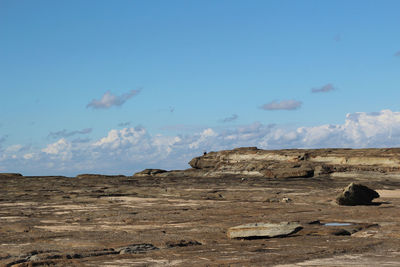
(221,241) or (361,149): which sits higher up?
(361,149)

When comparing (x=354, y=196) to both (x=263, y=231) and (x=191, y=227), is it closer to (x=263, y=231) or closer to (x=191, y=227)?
(x=191, y=227)

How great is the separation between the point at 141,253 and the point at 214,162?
112 ft

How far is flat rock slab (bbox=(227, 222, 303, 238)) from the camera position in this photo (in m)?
12.4

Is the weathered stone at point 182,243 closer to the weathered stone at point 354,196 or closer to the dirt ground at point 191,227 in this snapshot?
the dirt ground at point 191,227

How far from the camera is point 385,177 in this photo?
33.1 metres

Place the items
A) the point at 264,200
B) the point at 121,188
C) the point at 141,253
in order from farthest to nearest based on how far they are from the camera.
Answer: the point at 121,188 → the point at 264,200 → the point at 141,253

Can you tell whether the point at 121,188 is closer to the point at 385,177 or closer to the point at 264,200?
the point at 264,200

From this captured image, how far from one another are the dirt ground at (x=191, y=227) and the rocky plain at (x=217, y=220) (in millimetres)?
28

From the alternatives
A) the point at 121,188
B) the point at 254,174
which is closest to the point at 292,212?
the point at 121,188

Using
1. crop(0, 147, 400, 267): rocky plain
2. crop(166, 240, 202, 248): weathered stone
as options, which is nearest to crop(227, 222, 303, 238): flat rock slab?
crop(0, 147, 400, 267): rocky plain

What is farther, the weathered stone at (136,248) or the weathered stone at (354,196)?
the weathered stone at (354,196)

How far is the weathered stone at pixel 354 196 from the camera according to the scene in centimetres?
2048

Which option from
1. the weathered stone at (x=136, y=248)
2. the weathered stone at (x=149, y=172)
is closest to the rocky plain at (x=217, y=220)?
the weathered stone at (x=136, y=248)

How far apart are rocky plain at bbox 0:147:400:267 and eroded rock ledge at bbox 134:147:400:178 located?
10 cm
